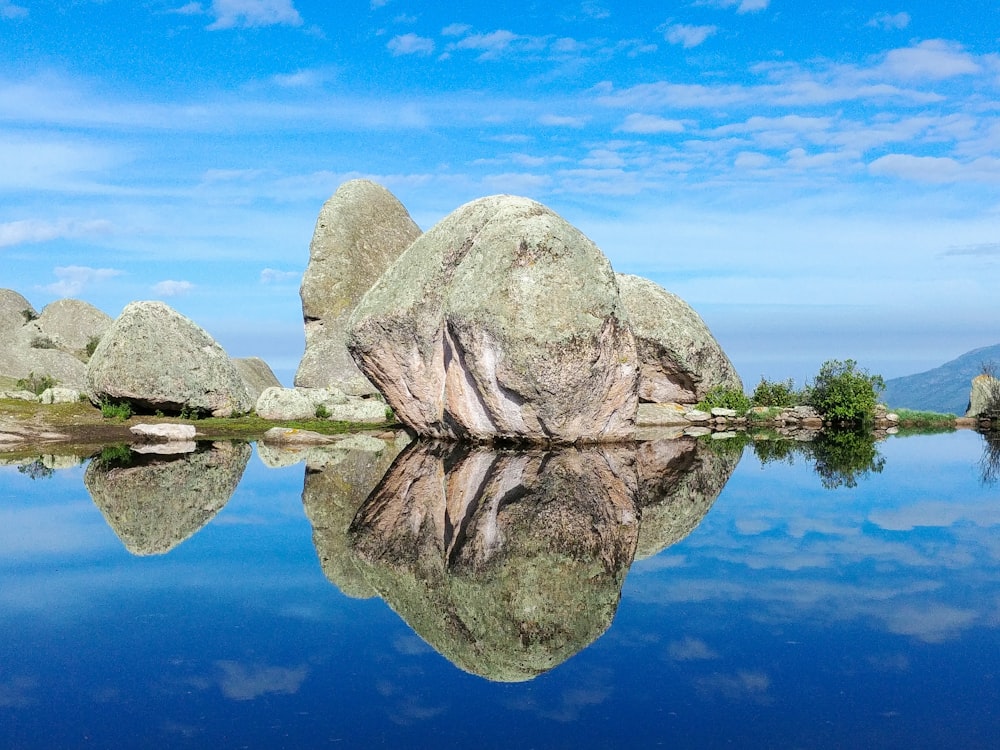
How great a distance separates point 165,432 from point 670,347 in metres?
22.0

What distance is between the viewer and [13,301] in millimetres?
65562

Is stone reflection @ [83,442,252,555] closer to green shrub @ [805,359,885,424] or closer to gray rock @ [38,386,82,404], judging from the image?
gray rock @ [38,386,82,404]

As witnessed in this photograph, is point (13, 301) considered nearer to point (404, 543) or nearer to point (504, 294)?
point (504, 294)

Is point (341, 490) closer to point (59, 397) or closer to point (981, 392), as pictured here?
point (59, 397)

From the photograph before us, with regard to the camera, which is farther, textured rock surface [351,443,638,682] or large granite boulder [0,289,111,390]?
large granite boulder [0,289,111,390]

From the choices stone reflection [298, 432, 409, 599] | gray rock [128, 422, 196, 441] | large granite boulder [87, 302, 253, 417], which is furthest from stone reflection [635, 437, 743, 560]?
large granite boulder [87, 302, 253, 417]

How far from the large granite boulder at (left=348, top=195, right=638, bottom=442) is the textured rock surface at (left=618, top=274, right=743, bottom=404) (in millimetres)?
13264

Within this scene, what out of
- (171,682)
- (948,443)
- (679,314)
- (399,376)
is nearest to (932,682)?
(171,682)

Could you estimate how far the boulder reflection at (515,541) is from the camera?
1000cm

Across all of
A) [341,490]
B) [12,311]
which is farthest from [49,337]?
[341,490]

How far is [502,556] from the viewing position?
514 inches

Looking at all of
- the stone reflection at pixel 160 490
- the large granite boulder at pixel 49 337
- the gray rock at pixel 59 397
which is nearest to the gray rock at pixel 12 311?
the large granite boulder at pixel 49 337

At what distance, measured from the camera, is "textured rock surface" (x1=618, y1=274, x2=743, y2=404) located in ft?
137

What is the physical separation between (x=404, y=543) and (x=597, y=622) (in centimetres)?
461
